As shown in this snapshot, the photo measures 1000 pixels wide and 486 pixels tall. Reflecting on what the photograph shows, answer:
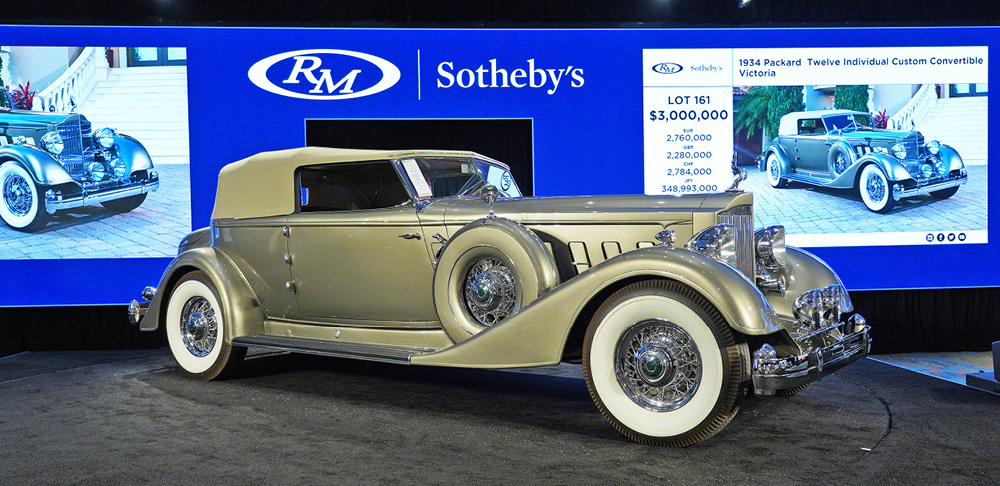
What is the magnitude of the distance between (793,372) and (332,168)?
2.66 metres

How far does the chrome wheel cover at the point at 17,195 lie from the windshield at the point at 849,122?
20.4 ft

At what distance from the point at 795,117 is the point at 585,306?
149 inches

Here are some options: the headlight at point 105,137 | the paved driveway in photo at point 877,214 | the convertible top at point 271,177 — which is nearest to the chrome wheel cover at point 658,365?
the convertible top at point 271,177

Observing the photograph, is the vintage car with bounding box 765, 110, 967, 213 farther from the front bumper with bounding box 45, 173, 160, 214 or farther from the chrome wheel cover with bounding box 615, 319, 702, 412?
the front bumper with bounding box 45, 173, 160, 214

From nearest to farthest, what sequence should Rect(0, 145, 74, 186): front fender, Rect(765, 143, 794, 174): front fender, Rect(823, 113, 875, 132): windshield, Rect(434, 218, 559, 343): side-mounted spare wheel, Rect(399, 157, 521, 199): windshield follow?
Rect(434, 218, 559, 343): side-mounted spare wheel → Rect(399, 157, 521, 199): windshield → Rect(0, 145, 74, 186): front fender → Rect(823, 113, 875, 132): windshield → Rect(765, 143, 794, 174): front fender

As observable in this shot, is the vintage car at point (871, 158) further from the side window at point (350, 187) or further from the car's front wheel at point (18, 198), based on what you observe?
the car's front wheel at point (18, 198)

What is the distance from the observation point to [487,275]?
3.38m

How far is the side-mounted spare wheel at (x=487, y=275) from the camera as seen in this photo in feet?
10.5

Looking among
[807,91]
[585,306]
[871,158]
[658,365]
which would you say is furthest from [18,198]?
[871,158]

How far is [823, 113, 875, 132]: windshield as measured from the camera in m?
5.83

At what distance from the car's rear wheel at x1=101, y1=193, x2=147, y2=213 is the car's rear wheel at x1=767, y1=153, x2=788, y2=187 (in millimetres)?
4970

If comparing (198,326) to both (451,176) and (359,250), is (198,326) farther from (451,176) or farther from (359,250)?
(451,176)

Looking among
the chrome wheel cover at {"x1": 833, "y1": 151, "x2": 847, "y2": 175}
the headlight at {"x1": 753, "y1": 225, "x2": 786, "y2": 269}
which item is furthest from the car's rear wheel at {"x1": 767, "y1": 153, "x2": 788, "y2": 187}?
the headlight at {"x1": 753, "y1": 225, "x2": 786, "y2": 269}

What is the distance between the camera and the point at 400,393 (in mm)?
3832
